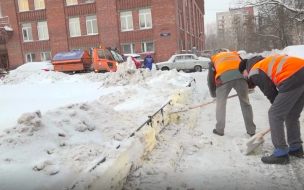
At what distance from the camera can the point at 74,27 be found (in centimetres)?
2691

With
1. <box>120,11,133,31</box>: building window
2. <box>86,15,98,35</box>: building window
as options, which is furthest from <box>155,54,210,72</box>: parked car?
<box>86,15,98,35</box>: building window

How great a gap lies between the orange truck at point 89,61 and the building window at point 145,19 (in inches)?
331

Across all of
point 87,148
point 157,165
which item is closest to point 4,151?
point 87,148

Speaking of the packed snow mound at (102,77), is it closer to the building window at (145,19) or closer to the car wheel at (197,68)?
the car wheel at (197,68)

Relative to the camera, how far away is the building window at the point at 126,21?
25.5m

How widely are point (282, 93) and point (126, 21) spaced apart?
77.2 ft

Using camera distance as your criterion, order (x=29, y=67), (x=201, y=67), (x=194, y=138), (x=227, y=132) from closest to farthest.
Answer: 1. (x=194, y=138)
2. (x=227, y=132)
3. (x=29, y=67)
4. (x=201, y=67)

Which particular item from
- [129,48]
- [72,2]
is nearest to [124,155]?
[129,48]

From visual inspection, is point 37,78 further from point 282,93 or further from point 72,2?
point 72,2

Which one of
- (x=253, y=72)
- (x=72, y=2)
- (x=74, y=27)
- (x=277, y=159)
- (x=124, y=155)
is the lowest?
(x=277, y=159)

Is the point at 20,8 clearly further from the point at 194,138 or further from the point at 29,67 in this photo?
the point at 194,138

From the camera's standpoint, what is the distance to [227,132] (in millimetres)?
5094

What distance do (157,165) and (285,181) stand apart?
4.88ft

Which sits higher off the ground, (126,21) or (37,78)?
(126,21)
